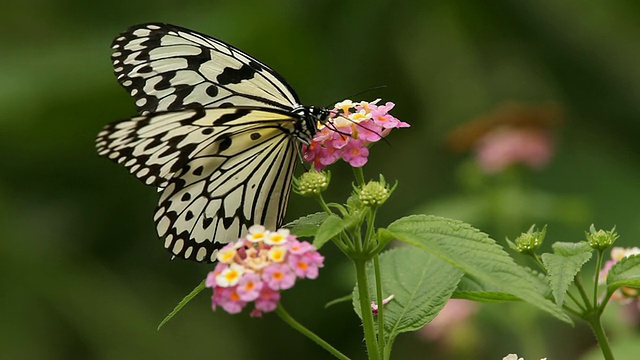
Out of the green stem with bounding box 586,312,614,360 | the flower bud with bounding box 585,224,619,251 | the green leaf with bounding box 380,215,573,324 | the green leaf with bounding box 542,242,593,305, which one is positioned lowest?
the green stem with bounding box 586,312,614,360

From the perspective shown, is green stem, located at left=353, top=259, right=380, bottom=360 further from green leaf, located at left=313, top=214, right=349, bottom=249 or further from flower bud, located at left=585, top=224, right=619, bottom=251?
flower bud, located at left=585, top=224, right=619, bottom=251

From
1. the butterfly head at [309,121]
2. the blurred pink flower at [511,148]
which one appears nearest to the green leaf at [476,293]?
the butterfly head at [309,121]

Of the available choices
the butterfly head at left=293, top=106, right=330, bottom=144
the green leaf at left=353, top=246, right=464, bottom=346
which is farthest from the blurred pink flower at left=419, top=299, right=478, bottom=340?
the butterfly head at left=293, top=106, right=330, bottom=144

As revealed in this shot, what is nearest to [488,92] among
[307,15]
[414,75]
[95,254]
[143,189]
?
[414,75]

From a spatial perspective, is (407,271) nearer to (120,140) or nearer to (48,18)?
(120,140)

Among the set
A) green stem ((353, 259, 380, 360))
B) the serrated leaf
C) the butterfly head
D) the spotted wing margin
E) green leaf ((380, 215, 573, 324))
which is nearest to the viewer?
green leaf ((380, 215, 573, 324))

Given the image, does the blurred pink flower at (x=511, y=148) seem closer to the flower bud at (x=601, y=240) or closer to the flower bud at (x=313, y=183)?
the flower bud at (x=601, y=240)

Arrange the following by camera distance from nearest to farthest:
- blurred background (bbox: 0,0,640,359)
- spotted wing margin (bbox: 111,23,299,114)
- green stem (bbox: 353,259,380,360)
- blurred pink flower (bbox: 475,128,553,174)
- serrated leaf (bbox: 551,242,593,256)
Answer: green stem (bbox: 353,259,380,360)
serrated leaf (bbox: 551,242,593,256)
spotted wing margin (bbox: 111,23,299,114)
blurred pink flower (bbox: 475,128,553,174)
blurred background (bbox: 0,0,640,359)
